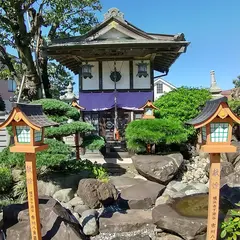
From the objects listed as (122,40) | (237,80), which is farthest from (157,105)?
(237,80)

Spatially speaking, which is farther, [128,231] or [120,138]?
[120,138]

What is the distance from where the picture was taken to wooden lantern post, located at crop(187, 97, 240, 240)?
4660mm

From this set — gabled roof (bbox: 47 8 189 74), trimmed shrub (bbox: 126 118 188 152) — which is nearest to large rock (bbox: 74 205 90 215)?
trimmed shrub (bbox: 126 118 188 152)

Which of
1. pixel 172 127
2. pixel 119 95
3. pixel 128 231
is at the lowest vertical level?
pixel 128 231

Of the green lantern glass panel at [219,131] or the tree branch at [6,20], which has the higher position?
the tree branch at [6,20]

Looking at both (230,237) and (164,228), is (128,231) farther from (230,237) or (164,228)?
(230,237)

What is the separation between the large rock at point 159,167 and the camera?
903cm

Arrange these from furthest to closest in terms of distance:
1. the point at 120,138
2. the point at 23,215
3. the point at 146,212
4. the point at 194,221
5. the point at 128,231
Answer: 1. the point at 120,138
2. the point at 146,212
3. the point at 128,231
4. the point at 23,215
5. the point at 194,221

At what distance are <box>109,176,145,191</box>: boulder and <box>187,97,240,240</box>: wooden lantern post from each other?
13.2 ft

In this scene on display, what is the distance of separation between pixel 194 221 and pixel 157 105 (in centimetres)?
736

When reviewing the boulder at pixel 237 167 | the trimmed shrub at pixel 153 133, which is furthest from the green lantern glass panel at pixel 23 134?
the boulder at pixel 237 167

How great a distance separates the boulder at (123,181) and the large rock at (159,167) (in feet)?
1.16

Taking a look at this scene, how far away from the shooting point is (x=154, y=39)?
1255cm

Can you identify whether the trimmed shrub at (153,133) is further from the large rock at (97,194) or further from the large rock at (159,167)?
the large rock at (97,194)
